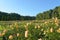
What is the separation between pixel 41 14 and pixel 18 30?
45613mm

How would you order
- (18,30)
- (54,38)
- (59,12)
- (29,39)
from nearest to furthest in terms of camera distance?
(54,38)
(29,39)
(18,30)
(59,12)

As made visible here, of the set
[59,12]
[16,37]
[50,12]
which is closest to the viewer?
[16,37]

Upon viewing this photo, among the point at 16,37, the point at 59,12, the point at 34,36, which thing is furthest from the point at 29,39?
the point at 59,12

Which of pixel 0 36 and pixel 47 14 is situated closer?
pixel 0 36

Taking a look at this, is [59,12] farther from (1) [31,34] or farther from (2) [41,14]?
(1) [31,34]

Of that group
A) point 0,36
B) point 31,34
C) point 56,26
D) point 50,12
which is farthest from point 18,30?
point 50,12

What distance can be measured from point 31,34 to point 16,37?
21.7 inches

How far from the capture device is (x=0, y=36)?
7258mm

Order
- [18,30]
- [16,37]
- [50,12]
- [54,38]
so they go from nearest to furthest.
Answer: [54,38]
[16,37]
[18,30]
[50,12]

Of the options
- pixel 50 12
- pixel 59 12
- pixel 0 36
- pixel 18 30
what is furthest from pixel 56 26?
pixel 50 12

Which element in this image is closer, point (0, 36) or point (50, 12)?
point (0, 36)

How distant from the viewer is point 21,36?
6.26 meters

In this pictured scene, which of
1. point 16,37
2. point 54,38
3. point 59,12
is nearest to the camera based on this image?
point 54,38

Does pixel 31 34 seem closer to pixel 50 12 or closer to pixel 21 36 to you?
pixel 21 36
